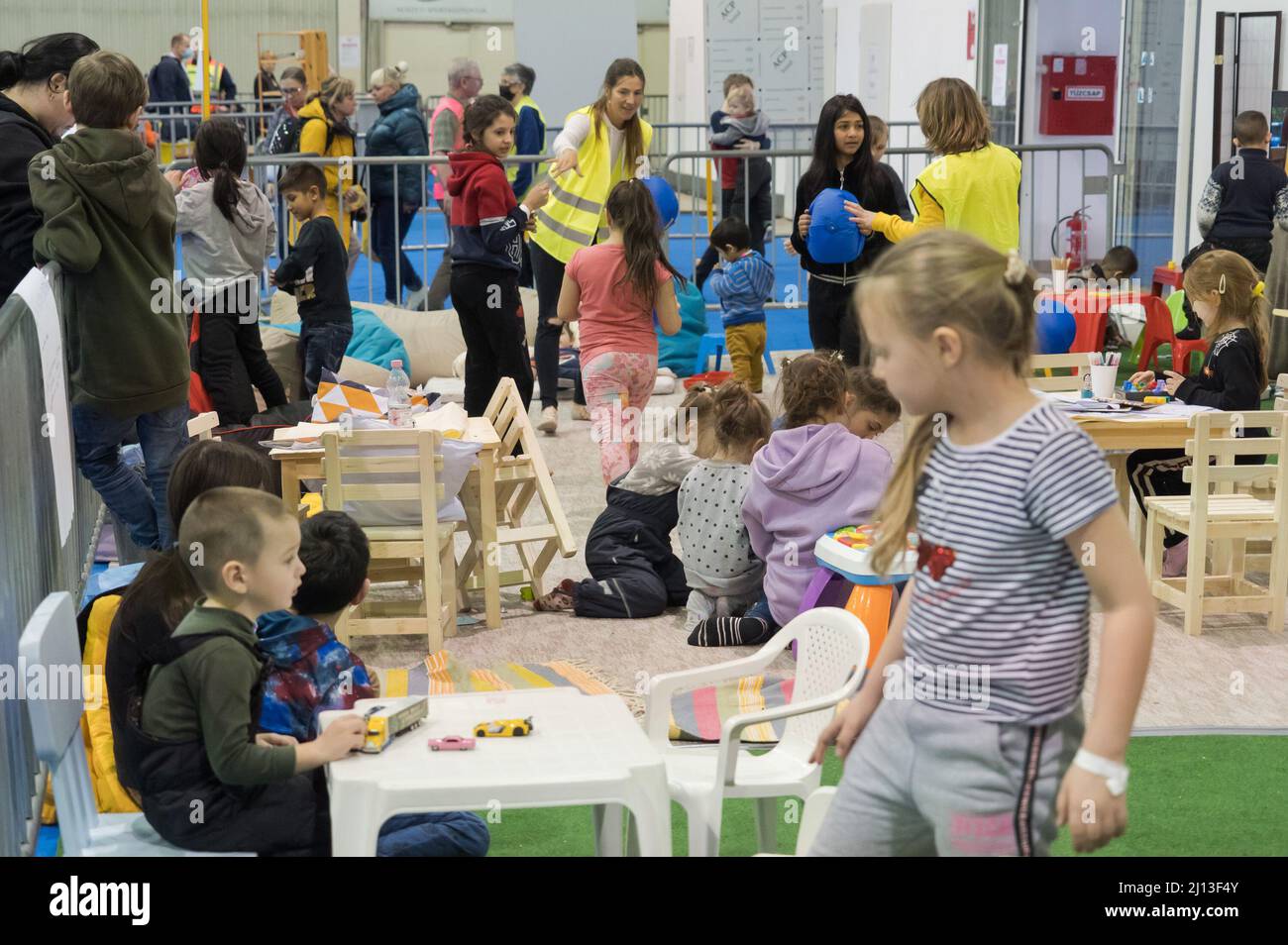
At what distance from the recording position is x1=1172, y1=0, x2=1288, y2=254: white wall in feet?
38.4

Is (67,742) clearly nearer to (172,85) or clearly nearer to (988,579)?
(988,579)

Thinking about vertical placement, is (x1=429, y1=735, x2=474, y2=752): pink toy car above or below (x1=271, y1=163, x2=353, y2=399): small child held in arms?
below

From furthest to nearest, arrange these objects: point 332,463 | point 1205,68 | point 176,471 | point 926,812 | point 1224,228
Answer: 1. point 1205,68
2. point 1224,228
3. point 332,463
4. point 176,471
5. point 926,812

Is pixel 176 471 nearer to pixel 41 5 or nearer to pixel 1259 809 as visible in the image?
pixel 1259 809

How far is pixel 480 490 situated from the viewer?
18.5 ft

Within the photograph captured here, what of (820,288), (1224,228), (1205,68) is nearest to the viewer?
(820,288)

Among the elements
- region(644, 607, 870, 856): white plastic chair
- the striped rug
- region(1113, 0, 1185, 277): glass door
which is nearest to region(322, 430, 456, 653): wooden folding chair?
the striped rug

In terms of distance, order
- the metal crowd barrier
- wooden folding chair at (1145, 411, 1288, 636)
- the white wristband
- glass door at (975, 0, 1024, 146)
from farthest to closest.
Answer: glass door at (975, 0, 1024, 146)
wooden folding chair at (1145, 411, 1288, 636)
the metal crowd barrier
the white wristband

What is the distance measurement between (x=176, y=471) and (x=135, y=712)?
0.74 meters

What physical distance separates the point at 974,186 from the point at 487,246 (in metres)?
2.18

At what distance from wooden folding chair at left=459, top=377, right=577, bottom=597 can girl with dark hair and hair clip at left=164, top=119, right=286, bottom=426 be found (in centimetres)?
157

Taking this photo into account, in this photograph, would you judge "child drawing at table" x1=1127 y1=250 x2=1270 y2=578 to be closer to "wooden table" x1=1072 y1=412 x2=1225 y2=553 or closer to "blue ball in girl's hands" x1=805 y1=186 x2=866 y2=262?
"wooden table" x1=1072 y1=412 x2=1225 y2=553

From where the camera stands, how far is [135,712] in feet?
9.82

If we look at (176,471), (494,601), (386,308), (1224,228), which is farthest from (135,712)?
(1224,228)
